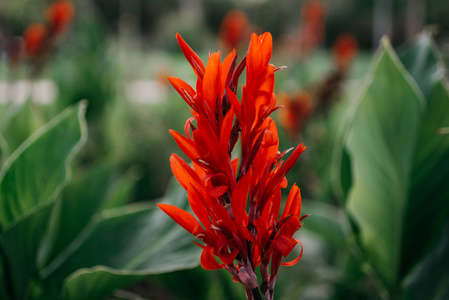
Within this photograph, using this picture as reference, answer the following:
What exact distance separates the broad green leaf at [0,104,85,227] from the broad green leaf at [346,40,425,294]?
669 mm

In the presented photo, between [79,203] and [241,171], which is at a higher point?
[241,171]

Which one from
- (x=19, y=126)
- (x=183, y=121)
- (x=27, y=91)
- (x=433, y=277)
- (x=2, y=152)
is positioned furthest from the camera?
(x=183, y=121)

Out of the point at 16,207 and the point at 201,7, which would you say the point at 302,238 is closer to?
the point at 16,207

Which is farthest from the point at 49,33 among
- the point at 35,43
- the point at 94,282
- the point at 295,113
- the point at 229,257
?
the point at 229,257

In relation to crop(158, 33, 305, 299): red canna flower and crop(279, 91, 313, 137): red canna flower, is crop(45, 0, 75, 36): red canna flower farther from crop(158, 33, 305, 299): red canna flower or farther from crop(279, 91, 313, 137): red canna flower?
crop(158, 33, 305, 299): red canna flower

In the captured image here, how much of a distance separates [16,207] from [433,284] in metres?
0.99

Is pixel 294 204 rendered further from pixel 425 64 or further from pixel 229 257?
pixel 425 64

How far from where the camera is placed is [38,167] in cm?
108

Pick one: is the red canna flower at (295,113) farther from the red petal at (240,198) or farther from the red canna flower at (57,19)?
the red petal at (240,198)

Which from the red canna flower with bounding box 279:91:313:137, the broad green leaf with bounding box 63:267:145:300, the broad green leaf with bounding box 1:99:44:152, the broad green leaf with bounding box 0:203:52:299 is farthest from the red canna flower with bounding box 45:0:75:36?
the broad green leaf with bounding box 63:267:145:300

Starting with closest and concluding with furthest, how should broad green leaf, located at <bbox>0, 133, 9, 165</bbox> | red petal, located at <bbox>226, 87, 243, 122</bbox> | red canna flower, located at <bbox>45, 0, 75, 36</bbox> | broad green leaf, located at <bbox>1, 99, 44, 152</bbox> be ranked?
red petal, located at <bbox>226, 87, 243, 122</bbox> < broad green leaf, located at <bbox>0, 133, 9, 165</bbox> < broad green leaf, located at <bbox>1, 99, 44, 152</bbox> < red canna flower, located at <bbox>45, 0, 75, 36</bbox>

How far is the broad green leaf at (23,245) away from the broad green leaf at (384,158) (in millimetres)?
739

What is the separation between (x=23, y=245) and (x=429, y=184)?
3.08ft

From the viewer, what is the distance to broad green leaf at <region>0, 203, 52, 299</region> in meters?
0.96
